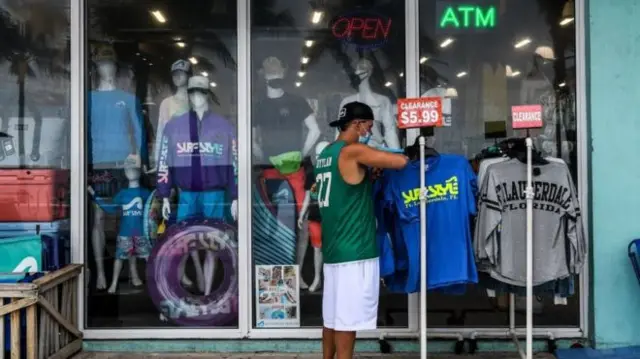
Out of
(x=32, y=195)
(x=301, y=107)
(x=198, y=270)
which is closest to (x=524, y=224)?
(x=301, y=107)

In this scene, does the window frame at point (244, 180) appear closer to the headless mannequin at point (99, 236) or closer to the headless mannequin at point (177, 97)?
the headless mannequin at point (99, 236)

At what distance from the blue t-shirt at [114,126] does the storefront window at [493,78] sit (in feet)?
7.95

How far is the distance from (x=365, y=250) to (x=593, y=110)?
222 cm

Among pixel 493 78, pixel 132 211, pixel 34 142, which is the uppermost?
pixel 493 78

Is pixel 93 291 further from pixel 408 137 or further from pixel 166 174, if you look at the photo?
pixel 408 137

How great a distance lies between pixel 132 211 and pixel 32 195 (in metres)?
0.83

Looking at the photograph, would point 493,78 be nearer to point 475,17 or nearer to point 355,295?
point 475,17

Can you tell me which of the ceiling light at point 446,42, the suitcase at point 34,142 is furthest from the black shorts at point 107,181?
the ceiling light at point 446,42

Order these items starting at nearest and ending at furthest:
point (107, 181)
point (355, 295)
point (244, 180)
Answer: point (355, 295) → point (244, 180) → point (107, 181)

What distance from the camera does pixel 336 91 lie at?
514 cm

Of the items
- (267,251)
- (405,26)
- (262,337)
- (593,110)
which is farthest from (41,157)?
(593,110)

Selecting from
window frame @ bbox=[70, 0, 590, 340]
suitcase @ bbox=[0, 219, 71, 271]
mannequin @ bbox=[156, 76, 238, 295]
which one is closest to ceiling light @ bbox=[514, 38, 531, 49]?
window frame @ bbox=[70, 0, 590, 340]

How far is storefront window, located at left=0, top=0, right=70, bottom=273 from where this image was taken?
16.3ft

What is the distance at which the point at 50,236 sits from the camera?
480 centimetres
